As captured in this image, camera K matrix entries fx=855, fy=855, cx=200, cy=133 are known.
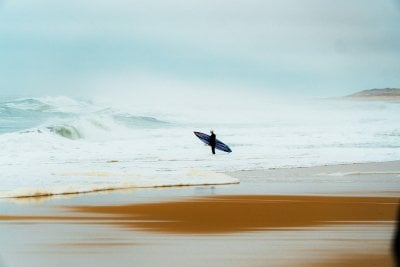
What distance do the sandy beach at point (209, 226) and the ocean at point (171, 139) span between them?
0.87 metres

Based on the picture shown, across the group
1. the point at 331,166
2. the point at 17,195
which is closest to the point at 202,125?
the point at 331,166

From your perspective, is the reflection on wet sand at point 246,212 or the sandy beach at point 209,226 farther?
the reflection on wet sand at point 246,212

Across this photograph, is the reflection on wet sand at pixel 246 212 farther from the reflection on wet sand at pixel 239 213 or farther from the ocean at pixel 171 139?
the ocean at pixel 171 139

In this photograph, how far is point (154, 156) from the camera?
8.85 meters

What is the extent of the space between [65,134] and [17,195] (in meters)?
5.74

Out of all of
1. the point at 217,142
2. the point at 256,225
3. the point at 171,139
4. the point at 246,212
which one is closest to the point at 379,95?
the point at 217,142

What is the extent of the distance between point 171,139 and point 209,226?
708 cm

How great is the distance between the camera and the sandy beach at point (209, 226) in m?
2.65

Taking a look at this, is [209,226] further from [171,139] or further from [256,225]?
[171,139]

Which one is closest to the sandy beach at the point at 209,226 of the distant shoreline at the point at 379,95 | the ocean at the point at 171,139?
the ocean at the point at 171,139

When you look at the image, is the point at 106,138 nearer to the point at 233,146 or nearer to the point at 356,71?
the point at 233,146

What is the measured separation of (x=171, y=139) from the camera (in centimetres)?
1064

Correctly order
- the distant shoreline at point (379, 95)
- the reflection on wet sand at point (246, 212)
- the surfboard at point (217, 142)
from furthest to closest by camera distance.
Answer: the distant shoreline at point (379, 95)
the surfboard at point (217, 142)
the reflection on wet sand at point (246, 212)

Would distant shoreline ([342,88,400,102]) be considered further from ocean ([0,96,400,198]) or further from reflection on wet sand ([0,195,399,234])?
reflection on wet sand ([0,195,399,234])
